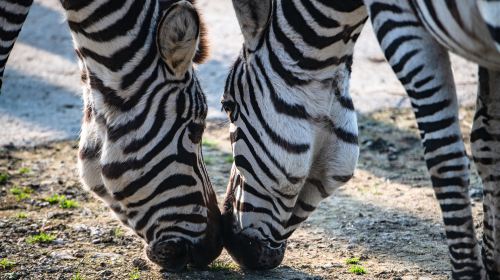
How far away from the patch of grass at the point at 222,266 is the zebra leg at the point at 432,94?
5.90ft

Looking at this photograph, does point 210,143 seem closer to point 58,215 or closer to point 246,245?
point 58,215

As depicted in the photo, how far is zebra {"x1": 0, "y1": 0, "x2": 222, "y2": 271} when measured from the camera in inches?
227

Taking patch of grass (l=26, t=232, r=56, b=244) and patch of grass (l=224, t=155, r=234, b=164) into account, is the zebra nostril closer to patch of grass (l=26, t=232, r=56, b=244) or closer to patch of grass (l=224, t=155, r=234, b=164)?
patch of grass (l=26, t=232, r=56, b=244)

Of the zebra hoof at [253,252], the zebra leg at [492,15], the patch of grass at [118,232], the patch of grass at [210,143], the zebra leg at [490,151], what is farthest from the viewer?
the patch of grass at [210,143]

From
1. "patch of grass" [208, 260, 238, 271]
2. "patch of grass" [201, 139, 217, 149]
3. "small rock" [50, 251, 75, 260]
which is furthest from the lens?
"patch of grass" [201, 139, 217, 149]

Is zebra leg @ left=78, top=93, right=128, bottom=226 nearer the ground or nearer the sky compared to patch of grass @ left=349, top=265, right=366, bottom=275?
nearer the sky

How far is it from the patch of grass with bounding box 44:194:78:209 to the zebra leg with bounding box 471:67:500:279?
3.68 m

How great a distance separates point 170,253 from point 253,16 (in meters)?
1.69

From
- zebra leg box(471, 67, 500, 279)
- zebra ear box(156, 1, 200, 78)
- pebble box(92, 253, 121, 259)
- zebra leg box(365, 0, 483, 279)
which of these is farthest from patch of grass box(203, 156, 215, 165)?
zebra leg box(365, 0, 483, 279)

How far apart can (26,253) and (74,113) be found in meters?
3.83

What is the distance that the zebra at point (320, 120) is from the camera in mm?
5016

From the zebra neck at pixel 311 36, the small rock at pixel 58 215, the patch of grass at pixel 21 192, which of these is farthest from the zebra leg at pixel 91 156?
the patch of grass at pixel 21 192

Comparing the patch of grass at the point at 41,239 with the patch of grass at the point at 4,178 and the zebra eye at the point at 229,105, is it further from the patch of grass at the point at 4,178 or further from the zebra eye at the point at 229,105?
the zebra eye at the point at 229,105

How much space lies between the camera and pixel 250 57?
5.95m
